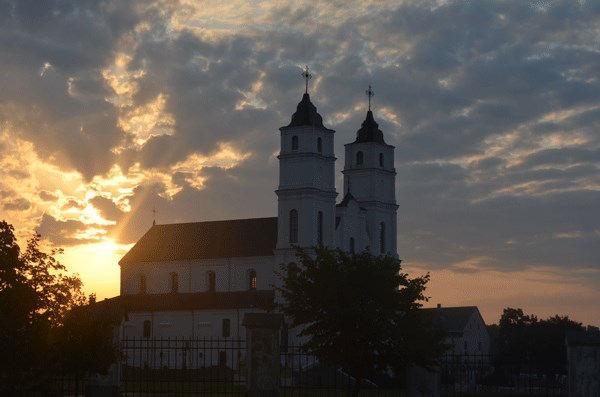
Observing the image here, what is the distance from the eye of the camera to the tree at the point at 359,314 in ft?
115

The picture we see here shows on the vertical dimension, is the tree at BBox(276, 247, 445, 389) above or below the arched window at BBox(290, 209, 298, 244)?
below

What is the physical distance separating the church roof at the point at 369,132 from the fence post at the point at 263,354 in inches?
2768

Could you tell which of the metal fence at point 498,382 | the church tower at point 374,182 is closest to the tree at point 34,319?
the metal fence at point 498,382

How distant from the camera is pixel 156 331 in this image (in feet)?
319

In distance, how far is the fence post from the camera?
28337 millimetres

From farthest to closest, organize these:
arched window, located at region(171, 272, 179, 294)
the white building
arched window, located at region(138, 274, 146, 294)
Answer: the white building < arched window, located at region(138, 274, 146, 294) < arched window, located at region(171, 272, 179, 294)

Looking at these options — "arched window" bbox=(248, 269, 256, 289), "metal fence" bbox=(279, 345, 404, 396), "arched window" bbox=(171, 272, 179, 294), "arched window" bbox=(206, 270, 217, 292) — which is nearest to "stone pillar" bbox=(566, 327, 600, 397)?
"metal fence" bbox=(279, 345, 404, 396)

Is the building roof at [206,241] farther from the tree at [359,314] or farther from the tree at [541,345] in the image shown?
the tree at [359,314]

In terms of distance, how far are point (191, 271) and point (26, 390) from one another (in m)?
73.0

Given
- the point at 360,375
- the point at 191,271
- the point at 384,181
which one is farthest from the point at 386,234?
the point at 360,375

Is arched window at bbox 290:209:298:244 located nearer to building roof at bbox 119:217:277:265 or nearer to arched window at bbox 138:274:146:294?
building roof at bbox 119:217:277:265

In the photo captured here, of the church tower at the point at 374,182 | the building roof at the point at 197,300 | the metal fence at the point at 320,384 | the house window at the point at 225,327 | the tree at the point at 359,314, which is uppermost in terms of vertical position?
the church tower at the point at 374,182

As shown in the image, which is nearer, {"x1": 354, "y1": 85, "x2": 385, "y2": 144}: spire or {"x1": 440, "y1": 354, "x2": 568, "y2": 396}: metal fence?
{"x1": 440, "y1": 354, "x2": 568, "y2": 396}: metal fence

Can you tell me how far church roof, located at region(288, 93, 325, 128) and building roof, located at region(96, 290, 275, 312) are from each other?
47.7 ft
